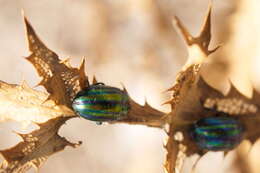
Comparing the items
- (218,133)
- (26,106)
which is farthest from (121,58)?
(218,133)

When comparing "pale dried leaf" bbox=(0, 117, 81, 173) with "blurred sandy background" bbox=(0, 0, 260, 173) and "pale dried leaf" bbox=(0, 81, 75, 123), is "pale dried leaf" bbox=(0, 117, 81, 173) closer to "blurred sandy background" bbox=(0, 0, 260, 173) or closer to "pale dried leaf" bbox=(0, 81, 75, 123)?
"pale dried leaf" bbox=(0, 81, 75, 123)

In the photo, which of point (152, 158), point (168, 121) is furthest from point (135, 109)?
point (152, 158)

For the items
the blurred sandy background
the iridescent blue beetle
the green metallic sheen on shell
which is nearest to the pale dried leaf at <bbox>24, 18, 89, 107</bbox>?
the iridescent blue beetle

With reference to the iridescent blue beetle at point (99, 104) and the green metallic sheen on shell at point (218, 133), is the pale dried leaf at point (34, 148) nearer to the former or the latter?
the iridescent blue beetle at point (99, 104)

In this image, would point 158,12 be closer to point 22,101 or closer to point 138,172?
point 138,172

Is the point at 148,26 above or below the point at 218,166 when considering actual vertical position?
above
